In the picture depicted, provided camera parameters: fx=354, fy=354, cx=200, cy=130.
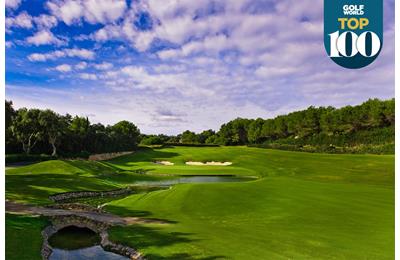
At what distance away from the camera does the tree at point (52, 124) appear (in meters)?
82.9

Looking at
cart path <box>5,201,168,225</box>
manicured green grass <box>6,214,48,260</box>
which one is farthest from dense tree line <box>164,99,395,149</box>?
manicured green grass <box>6,214,48,260</box>

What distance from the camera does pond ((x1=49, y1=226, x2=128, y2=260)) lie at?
2017 centimetres

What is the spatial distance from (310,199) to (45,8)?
Answer: 28242 millimetres

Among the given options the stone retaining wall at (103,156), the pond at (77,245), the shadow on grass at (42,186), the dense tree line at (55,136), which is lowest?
the pond at (77,245)

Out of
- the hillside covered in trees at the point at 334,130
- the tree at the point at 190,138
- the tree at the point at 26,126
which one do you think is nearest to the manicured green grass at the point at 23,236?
the tree at the point at 26,126

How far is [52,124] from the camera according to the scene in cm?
8512

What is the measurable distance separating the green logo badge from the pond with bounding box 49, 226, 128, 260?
50.8 ft

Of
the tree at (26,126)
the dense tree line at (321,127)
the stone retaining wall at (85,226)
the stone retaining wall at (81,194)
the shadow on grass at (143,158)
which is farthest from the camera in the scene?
the dense tree line at (321,127)

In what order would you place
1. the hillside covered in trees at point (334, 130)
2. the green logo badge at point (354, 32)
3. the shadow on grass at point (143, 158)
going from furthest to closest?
the hillside covered in trees at point (334, 130), the shadow on grass at point (143, 158), the green logo badge at point (354, 32)

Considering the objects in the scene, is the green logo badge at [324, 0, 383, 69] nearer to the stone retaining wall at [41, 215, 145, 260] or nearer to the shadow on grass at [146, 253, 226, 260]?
the shadow on grass at [146, 253, 226, 260]

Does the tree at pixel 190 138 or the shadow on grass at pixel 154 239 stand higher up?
the tree at pixel 190 138

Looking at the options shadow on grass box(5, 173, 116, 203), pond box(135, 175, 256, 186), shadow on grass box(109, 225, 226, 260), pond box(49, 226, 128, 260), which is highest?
shadow on grass box(5, 173, 116, 203)

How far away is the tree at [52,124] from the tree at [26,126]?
1431mm

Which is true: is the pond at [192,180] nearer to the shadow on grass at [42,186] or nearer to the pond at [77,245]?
the shadow on grass at [42,186]
